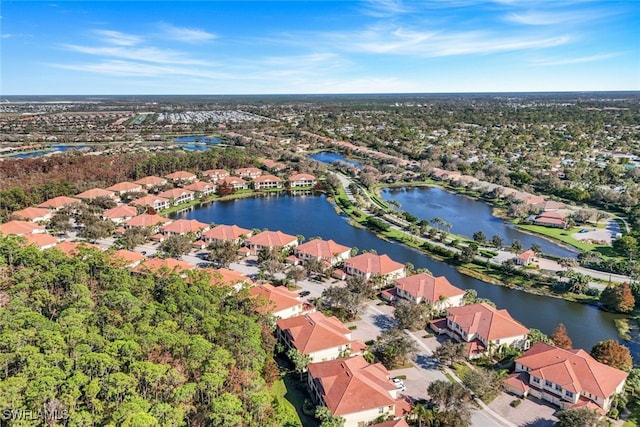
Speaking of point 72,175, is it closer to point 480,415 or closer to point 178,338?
point 178,338

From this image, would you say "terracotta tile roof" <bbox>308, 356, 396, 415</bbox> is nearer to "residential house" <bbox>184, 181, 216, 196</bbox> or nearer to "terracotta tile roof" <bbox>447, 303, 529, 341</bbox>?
"terracotta tile roof" <bbox>447, 303, 529, 341</bbox>

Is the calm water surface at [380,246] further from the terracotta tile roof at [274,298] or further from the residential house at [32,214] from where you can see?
the terracotta tile roof at [274,298]

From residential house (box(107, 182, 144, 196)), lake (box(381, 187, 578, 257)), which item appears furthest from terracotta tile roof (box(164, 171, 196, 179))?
lake (box(381, 187, 578, 257))

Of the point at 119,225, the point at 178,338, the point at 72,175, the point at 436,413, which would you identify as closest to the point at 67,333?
the point at 178,338

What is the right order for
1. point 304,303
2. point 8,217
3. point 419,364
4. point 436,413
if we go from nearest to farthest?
point 436,413 < point 419,364 < point 304,303 < point 8,217

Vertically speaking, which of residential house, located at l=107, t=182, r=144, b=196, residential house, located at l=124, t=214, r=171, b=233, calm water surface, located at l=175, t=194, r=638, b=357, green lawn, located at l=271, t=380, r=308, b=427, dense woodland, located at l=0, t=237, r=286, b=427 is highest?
dense woodland, located at l=0, t=237, r=286, b=427

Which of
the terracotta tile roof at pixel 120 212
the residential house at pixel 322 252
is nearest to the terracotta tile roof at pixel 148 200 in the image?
the terracotta tile roof at pixel 120 212
